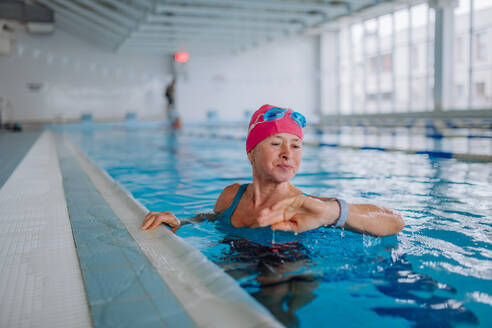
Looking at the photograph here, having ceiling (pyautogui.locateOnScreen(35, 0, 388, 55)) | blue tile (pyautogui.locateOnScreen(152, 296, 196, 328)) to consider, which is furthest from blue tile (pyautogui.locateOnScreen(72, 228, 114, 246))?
ceiling (pyautogui.locateOnScreen(35, 0, 388, 55))

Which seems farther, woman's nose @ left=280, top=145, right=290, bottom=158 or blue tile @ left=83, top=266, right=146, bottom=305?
woman's nose @ left=280, top=145, right=290, bottom=158

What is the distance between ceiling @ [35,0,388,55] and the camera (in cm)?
1307

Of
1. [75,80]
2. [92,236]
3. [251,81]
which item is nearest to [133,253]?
[92,236]

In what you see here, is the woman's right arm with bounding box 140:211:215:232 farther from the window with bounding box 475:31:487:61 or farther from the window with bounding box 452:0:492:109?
the window with bounding box 475:31:487:61

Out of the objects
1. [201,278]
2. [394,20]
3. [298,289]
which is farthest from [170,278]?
[394,20]

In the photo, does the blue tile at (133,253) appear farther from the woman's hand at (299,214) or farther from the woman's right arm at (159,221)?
the woman's hand at (299,214)

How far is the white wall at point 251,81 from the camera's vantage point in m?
21.9

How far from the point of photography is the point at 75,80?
65.7 feet

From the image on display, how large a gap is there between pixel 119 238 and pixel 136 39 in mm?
16760

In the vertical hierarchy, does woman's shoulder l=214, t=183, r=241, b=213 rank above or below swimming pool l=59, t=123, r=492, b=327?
above

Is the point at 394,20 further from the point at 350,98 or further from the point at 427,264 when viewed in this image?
the point at 427,264

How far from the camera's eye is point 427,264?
1978mm

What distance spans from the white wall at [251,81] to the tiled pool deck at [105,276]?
19.6 meters

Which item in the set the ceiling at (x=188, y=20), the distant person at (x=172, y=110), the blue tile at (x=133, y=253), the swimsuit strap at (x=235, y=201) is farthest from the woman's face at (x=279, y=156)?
the distant person at (x=172, y=110)
